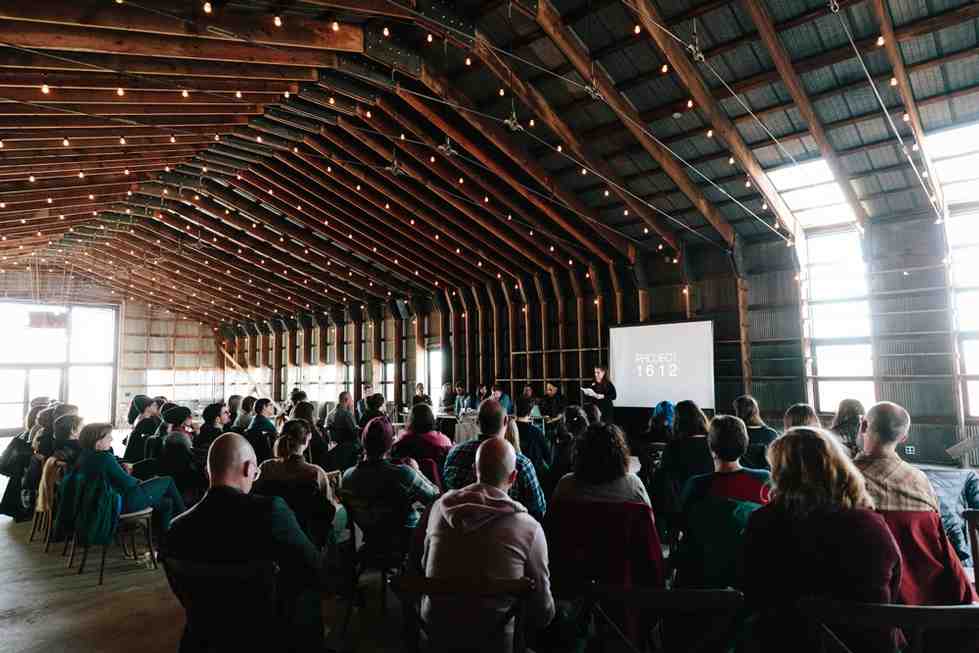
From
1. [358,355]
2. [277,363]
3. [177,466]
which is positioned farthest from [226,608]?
[277,363]

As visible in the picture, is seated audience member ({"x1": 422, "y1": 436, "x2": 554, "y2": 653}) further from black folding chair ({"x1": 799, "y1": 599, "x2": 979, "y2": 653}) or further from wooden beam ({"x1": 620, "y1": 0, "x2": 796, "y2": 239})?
wooden beam ({"x1": 620, "y1": 0, "x2": 796, "y2": 239})

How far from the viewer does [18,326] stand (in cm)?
2033

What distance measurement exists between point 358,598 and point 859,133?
9267 millimetres

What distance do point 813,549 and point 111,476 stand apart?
182 inches

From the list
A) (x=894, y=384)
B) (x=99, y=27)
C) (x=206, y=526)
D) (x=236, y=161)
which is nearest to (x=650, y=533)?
(x=206, y=526)

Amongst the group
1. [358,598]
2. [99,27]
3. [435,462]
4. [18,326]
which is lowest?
[358,598]

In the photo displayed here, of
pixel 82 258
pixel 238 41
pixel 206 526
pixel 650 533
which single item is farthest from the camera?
pixel 82 258

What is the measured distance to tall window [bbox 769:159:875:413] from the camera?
9.94m

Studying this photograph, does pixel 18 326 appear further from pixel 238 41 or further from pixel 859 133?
pixel 859 133

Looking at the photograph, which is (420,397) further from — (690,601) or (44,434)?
(690,601)

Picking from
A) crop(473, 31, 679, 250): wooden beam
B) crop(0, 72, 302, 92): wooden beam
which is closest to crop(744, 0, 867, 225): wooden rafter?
crop(473, 31, 679, 250): wooden beam

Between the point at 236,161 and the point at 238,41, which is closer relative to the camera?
the point at 238,41

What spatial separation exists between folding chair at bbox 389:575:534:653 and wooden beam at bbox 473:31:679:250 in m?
6.70

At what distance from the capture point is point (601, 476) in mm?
2414
